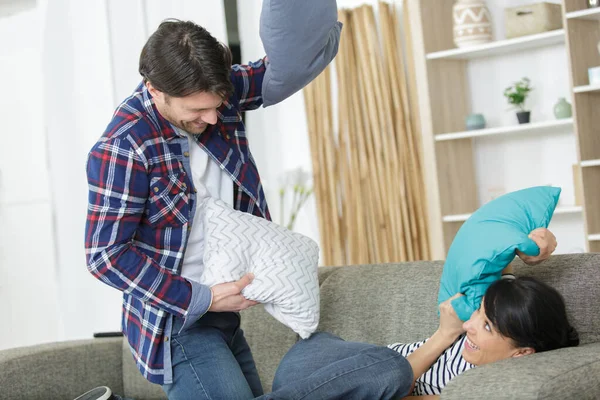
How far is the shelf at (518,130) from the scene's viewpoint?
13.2 ft

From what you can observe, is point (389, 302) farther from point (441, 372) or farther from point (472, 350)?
point (472, 350)

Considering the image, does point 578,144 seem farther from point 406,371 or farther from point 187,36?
point 187,36

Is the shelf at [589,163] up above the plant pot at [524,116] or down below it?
below

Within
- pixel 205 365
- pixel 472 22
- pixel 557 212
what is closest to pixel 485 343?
pixel 205 365

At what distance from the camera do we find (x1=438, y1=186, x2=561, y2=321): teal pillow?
200cm

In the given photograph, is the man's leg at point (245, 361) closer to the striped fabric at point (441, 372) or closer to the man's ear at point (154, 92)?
the striped fabric at point (441, 372)

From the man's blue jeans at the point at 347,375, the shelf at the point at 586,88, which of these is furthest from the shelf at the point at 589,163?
the man's blue jeans at the point at 347,375

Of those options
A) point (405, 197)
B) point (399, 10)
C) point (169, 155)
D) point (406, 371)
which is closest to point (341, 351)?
point (406, 371)

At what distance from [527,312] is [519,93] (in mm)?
2467

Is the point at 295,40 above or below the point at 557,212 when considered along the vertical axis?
above

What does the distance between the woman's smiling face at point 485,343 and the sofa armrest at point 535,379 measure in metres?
0.11

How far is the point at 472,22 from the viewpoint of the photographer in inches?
165

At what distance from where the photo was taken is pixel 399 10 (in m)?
4.66

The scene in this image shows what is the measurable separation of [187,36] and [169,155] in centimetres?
30
